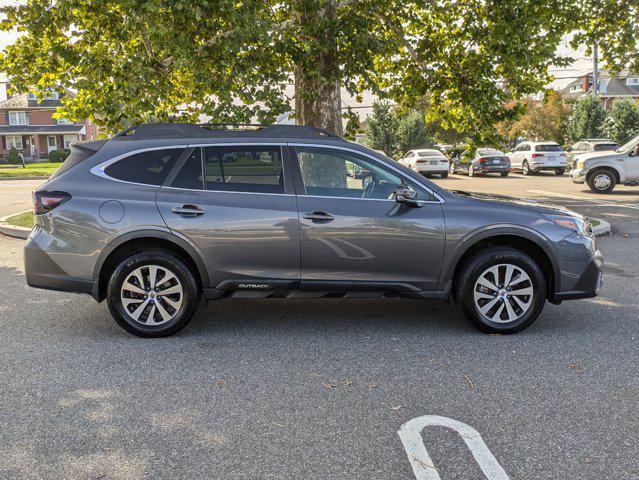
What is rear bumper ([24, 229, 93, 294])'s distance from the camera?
5.42m

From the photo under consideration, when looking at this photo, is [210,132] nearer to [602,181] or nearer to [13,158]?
[602,181]

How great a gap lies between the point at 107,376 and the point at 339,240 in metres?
2.14

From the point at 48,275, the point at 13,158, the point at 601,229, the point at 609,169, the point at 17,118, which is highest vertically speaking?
the point at 17,118

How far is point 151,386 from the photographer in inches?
173

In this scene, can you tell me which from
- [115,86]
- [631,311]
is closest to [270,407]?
[631,311]

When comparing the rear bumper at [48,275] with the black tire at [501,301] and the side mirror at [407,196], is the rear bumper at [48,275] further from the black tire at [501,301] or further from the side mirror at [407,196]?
the black tire at [501,301]

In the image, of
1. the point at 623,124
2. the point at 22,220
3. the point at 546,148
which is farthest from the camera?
the point at 623,124

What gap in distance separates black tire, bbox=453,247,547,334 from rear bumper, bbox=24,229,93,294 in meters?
3.22

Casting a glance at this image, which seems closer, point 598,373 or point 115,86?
point 598,373

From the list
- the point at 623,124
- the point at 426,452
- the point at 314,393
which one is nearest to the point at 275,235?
the point at 314,393

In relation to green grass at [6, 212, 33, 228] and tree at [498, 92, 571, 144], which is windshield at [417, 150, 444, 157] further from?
green grass at [6, 212, 33, 228]

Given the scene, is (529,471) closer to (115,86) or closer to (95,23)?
(115,86)

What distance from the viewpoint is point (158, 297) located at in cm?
545

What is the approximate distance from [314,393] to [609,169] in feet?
62.3
